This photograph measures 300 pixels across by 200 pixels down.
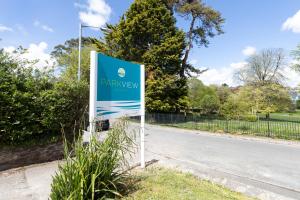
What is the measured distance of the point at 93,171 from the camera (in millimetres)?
3301

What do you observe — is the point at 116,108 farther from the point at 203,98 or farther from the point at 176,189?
the point at 203,98

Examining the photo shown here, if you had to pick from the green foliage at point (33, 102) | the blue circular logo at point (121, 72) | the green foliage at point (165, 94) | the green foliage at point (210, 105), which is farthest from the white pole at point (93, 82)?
the green foliage at point (210, 105)

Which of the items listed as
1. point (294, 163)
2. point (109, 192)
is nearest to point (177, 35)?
point (294, 163)

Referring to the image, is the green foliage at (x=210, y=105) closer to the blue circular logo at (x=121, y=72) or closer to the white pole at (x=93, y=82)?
the blue circular logo at (x=121, y=72)

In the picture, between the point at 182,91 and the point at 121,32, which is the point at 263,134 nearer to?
the point at 182,91

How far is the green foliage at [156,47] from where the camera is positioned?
1859cm

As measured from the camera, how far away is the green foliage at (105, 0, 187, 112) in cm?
1859

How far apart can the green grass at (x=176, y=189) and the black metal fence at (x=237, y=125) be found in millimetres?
9314

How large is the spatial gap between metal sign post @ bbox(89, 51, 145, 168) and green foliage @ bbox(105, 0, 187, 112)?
40.9ft

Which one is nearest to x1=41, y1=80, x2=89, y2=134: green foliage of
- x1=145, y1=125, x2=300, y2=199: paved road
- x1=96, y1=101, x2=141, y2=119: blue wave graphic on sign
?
x1=96, y1=101, x2=141, y2=119: blue wave graphic on sign

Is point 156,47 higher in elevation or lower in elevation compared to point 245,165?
higher

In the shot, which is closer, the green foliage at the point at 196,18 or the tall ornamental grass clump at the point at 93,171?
the tall ornamental grass clump at the point at 93,171

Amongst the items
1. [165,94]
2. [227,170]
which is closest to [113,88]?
[227,170]

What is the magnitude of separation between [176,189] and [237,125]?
11.1 metres
